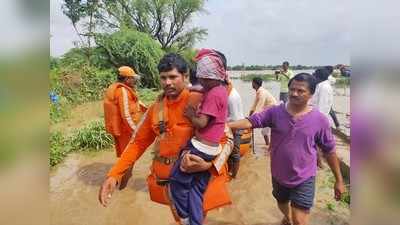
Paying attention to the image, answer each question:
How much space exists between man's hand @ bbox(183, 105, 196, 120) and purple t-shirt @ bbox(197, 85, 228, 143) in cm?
8

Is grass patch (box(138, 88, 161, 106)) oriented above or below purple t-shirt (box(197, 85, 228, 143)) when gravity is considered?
above

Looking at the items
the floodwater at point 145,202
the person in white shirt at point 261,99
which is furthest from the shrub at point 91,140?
the person in white shirt at point 261,99

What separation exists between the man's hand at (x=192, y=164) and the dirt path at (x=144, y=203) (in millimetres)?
2070

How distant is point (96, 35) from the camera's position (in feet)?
72.6

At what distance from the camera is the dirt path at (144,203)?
4348 millimetres

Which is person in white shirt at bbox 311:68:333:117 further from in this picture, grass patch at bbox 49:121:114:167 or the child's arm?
grass patch at bbox 49:121:114:167

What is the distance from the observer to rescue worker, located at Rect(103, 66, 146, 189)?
4.50 m

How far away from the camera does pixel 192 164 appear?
2281 millimetres

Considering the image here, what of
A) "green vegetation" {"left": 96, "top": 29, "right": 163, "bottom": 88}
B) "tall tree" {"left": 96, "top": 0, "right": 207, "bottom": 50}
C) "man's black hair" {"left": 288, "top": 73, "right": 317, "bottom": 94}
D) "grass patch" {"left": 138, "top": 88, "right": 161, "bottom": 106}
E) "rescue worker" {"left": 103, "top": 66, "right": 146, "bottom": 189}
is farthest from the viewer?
"tall tree" {"left": 96, "top": 0, "right": 207, "bottom": 50}

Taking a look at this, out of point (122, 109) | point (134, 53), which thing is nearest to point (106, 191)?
point (122, 109)

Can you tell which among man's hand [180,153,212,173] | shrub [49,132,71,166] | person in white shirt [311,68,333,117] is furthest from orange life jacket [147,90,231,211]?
shrub [49,132,71,166]

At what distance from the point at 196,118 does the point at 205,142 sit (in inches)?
6.2
